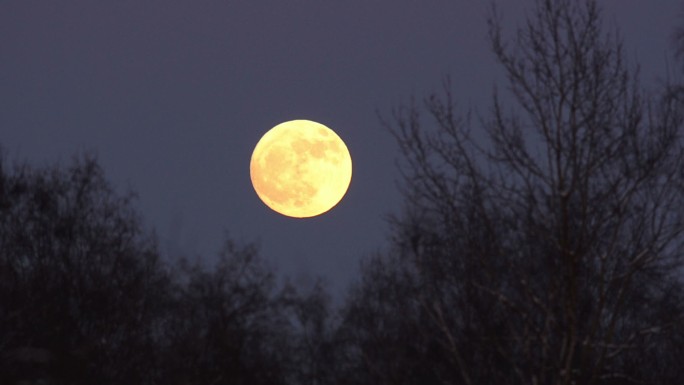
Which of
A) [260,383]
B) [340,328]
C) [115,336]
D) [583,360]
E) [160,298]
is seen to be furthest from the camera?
[340,328]

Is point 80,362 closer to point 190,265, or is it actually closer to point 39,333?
point 39,333

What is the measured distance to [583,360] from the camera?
809 cm

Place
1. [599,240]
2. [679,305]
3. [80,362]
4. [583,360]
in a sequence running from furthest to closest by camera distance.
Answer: [679,305] → [80,362] → [599,240] → [583,360]

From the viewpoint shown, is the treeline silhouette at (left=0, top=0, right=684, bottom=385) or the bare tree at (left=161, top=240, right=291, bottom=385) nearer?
the treeline silhouette at (left=0, top=0, right=684, bottom=385)

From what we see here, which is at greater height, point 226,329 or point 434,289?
point 226,329

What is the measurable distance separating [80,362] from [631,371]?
37.5 ft

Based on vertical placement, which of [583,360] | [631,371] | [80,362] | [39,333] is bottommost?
[583,360]

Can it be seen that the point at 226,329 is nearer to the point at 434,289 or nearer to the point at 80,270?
the point at 80,270

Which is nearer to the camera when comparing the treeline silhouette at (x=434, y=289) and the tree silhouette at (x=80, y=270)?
the treeline silhouette at (x=434, y=289)

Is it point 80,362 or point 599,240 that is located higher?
point 80,362

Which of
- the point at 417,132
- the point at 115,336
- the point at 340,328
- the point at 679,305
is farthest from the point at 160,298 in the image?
the point at 417,132

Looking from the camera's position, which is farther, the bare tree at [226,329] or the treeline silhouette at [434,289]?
the bare tree at [226,329]

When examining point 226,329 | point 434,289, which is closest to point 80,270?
point 226,329

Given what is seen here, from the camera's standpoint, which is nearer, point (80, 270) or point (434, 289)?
point (434, 289)
